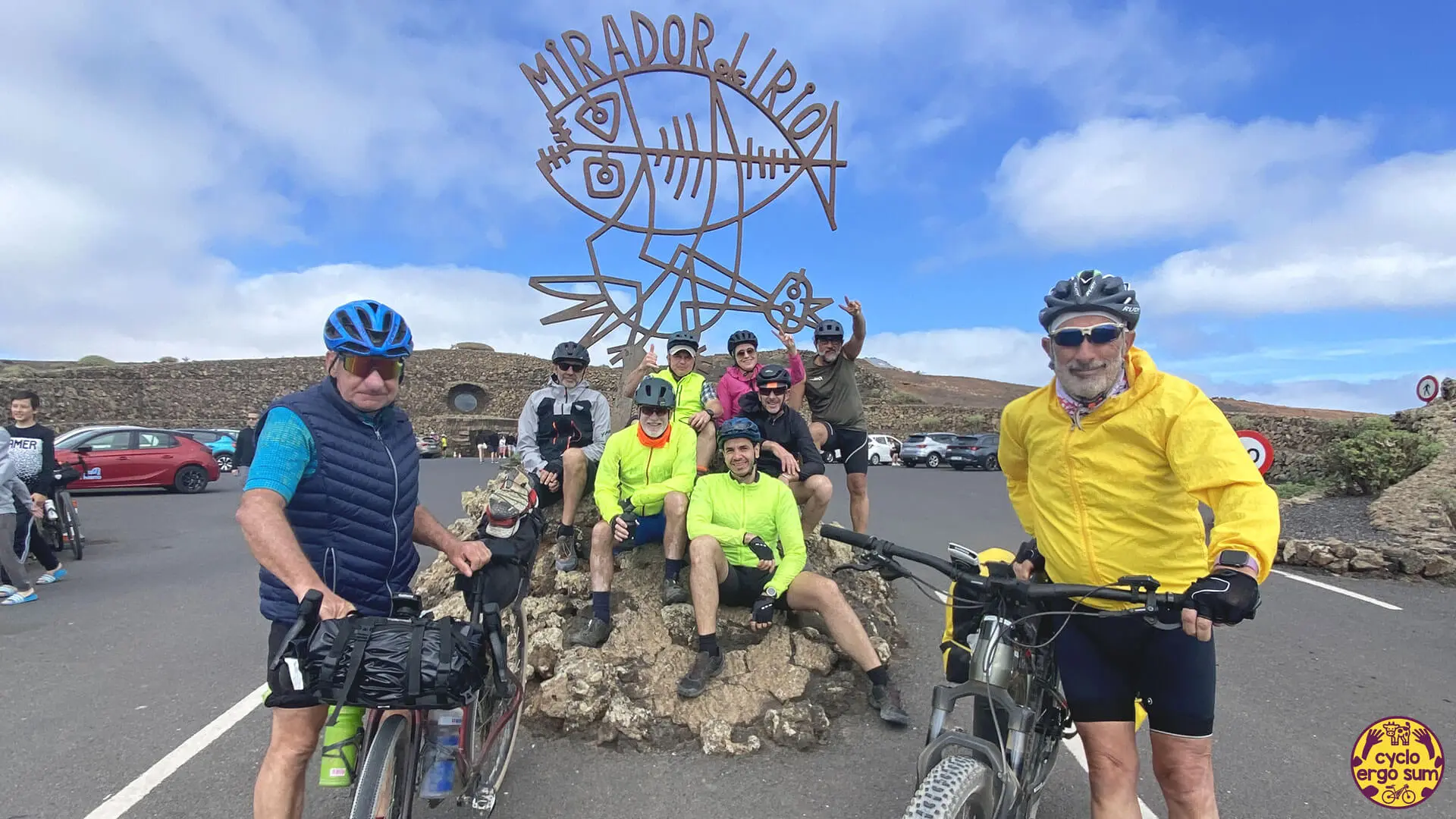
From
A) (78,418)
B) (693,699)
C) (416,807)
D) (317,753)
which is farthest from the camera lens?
(78,418)

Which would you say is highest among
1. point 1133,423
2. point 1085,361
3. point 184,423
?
point 1085,361

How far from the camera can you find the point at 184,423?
132 ft

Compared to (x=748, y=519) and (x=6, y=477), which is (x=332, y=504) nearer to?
(x=748, y=519)

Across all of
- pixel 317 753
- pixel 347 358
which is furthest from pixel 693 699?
pixel 347 358

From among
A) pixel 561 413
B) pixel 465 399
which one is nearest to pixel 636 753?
pixel 561 413

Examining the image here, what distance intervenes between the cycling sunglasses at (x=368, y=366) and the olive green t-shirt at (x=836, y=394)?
13.7 feet

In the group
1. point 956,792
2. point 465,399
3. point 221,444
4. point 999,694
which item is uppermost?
point 465,399

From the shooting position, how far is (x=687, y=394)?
223 inches

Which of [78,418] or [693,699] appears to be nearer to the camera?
[693,699]

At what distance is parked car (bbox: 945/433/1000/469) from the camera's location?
92.3 feet

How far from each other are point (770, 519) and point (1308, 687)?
3560 mm

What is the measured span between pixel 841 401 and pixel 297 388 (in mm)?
42902

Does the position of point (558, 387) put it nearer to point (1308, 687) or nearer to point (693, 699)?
point (693, 699)

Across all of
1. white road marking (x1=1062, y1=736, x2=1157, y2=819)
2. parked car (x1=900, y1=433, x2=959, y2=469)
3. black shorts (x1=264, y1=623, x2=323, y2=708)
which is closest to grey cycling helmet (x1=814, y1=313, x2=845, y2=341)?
white road marking (x1=1062, y1=736, x2=1157, y2=819)
